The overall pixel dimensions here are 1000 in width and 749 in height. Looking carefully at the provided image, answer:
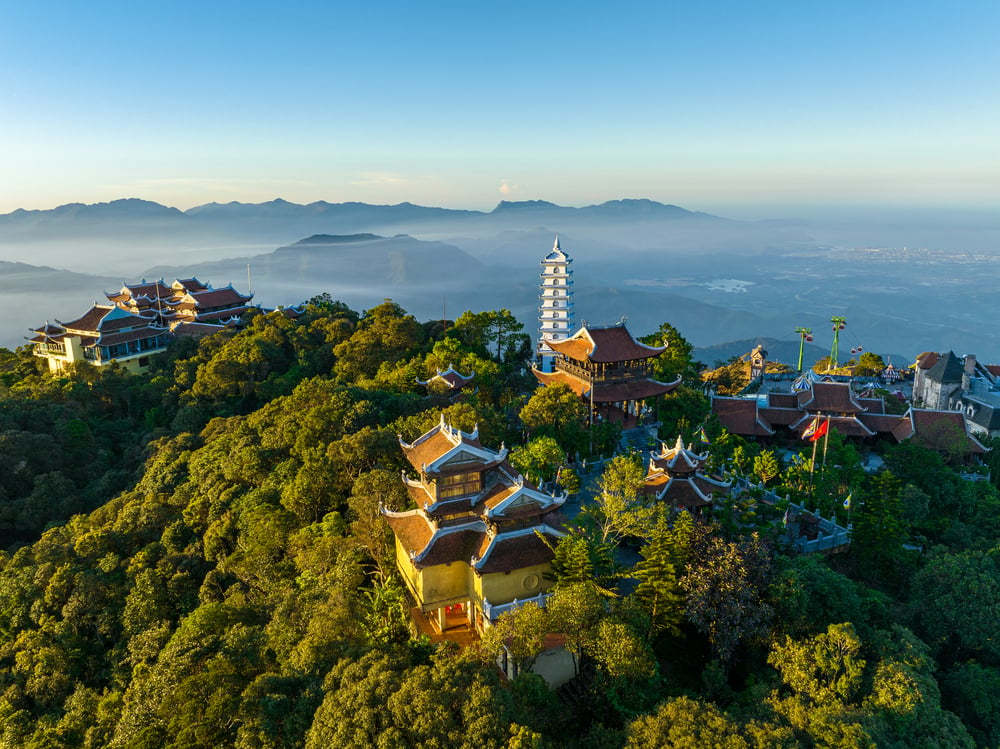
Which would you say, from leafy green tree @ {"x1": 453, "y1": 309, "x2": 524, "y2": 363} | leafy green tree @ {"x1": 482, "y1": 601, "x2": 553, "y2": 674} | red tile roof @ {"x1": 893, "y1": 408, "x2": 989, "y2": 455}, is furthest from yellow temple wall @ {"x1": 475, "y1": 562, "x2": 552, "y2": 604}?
leafy green tree @ {"x1": 453, "y1": 309, "x2": 524, "y2": 363}

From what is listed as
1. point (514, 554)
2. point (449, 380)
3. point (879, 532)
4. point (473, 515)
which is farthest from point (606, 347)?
point (514, 554)

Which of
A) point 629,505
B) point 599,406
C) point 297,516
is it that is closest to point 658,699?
point 629,505

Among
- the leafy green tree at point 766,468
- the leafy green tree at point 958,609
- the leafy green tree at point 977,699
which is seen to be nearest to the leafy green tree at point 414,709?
the leafy green tree at point 977,699

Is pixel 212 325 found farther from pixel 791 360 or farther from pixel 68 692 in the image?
pixel 791 360

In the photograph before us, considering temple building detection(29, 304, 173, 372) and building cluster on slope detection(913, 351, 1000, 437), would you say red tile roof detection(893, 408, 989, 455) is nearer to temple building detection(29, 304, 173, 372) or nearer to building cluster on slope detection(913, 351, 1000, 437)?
building cluster on slope detection(913, 351, 1000, 437)

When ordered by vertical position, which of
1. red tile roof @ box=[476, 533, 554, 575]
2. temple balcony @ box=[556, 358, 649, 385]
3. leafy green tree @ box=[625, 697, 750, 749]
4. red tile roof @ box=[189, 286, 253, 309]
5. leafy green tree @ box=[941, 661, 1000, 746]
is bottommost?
leafy green tree @ box=[941, 661, 1000, 746]

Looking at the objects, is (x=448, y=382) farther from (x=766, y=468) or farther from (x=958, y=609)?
(x=958, y=609)

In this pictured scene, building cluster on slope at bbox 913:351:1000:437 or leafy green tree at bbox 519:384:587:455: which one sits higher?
leafy green tree at bbox 519:384:587:455
